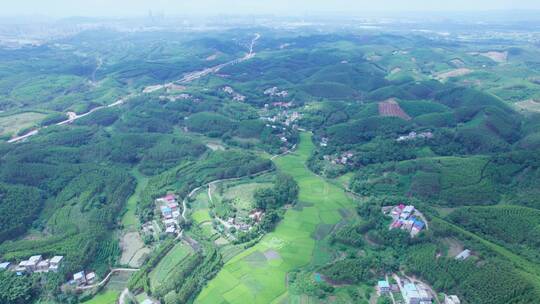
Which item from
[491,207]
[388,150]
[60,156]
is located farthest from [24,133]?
[491,207]

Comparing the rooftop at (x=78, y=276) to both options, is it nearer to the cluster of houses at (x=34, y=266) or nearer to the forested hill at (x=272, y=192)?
the forested hill at (x=272, y=192)

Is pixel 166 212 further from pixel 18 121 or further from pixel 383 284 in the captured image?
pixel 18 121

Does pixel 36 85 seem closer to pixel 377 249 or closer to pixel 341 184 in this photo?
pixel 341 184

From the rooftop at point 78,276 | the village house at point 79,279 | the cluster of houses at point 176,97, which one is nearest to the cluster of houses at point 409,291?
the village house at point 79,279

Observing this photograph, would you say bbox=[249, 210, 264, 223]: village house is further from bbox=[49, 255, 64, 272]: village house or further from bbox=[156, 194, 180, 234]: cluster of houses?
bbox=[49, 255, 64, 272]: village house

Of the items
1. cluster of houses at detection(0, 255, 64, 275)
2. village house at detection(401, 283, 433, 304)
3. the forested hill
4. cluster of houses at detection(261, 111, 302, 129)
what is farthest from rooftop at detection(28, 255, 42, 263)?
cluster of houses at detection(261, 111, 302, 129)
